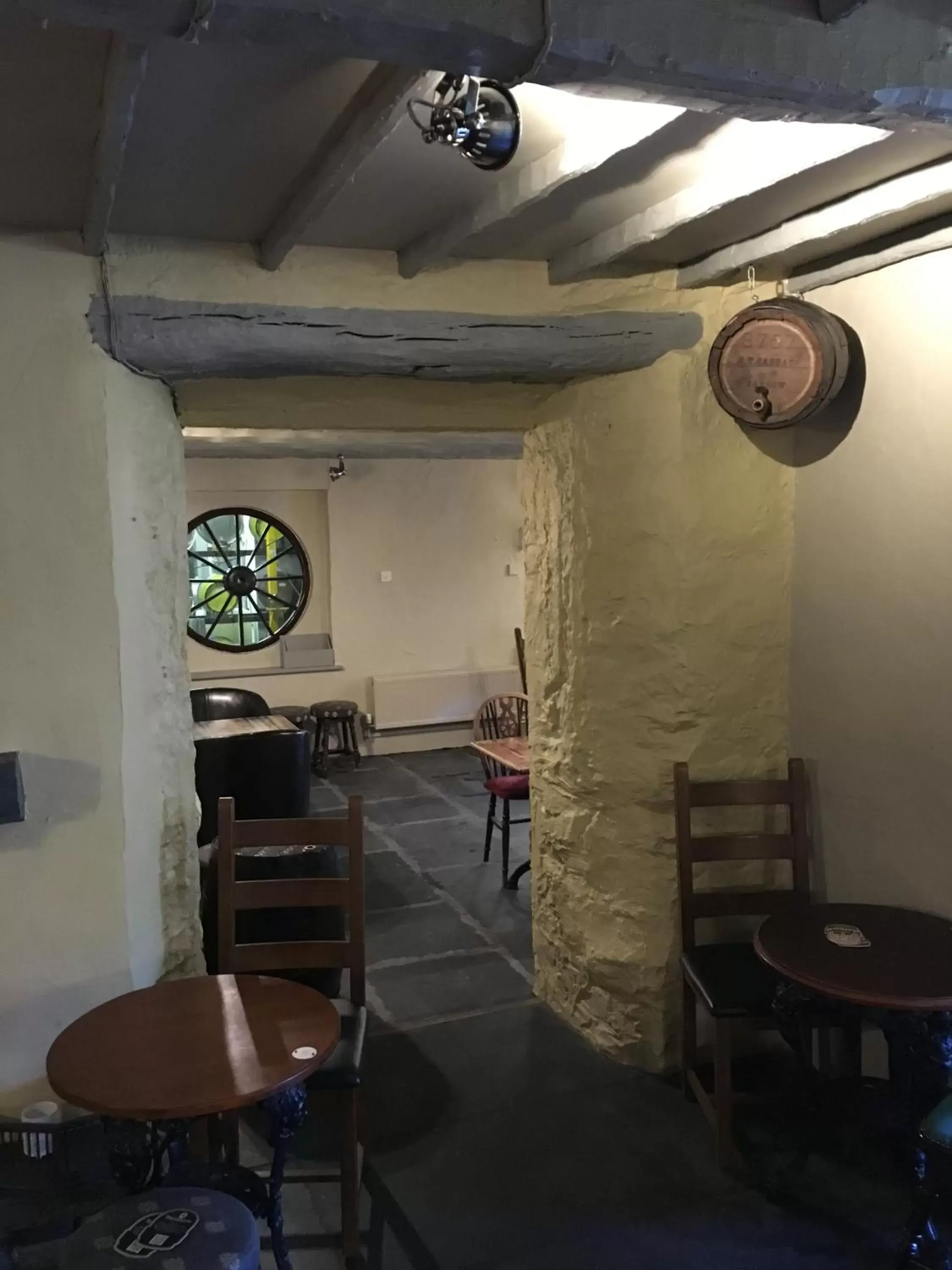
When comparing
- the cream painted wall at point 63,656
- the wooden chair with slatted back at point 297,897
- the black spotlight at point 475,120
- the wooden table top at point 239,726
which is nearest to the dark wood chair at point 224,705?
the wooden table top at point 239,726

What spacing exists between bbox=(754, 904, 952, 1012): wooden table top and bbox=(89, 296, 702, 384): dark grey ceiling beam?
160 centimetres

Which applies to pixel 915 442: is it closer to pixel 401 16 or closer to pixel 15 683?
pixel 401 16

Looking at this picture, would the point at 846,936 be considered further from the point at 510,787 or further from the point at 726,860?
the point at 510,787

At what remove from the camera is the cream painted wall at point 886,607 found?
239 cm

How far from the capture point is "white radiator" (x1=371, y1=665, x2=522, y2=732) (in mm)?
7691

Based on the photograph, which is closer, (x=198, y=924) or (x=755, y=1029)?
(x=198, y=924)

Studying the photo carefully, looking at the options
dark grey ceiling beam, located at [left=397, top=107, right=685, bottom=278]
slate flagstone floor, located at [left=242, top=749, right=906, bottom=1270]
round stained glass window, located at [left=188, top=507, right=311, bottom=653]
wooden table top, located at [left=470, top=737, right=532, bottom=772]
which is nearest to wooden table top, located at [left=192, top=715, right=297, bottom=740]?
wooden table top, located at [left=470, top=737, right=532, bottom=772]

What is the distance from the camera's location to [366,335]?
8.44ft

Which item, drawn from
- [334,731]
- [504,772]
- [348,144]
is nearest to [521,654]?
[334,731]

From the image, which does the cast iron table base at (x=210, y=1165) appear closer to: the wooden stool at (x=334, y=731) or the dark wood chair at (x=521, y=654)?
the wooden stool at (x=334, y=731)

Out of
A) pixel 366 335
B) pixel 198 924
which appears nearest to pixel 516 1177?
pixel 198 924

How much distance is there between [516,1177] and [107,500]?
2.01 m

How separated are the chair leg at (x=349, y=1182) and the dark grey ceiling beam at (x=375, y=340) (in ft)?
5.94

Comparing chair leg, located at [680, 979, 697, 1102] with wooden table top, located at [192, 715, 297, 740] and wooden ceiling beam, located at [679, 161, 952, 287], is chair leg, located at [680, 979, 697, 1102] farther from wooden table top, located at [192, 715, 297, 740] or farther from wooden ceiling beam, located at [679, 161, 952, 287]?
wooden table top, located at [192, 715, 297, 740]
